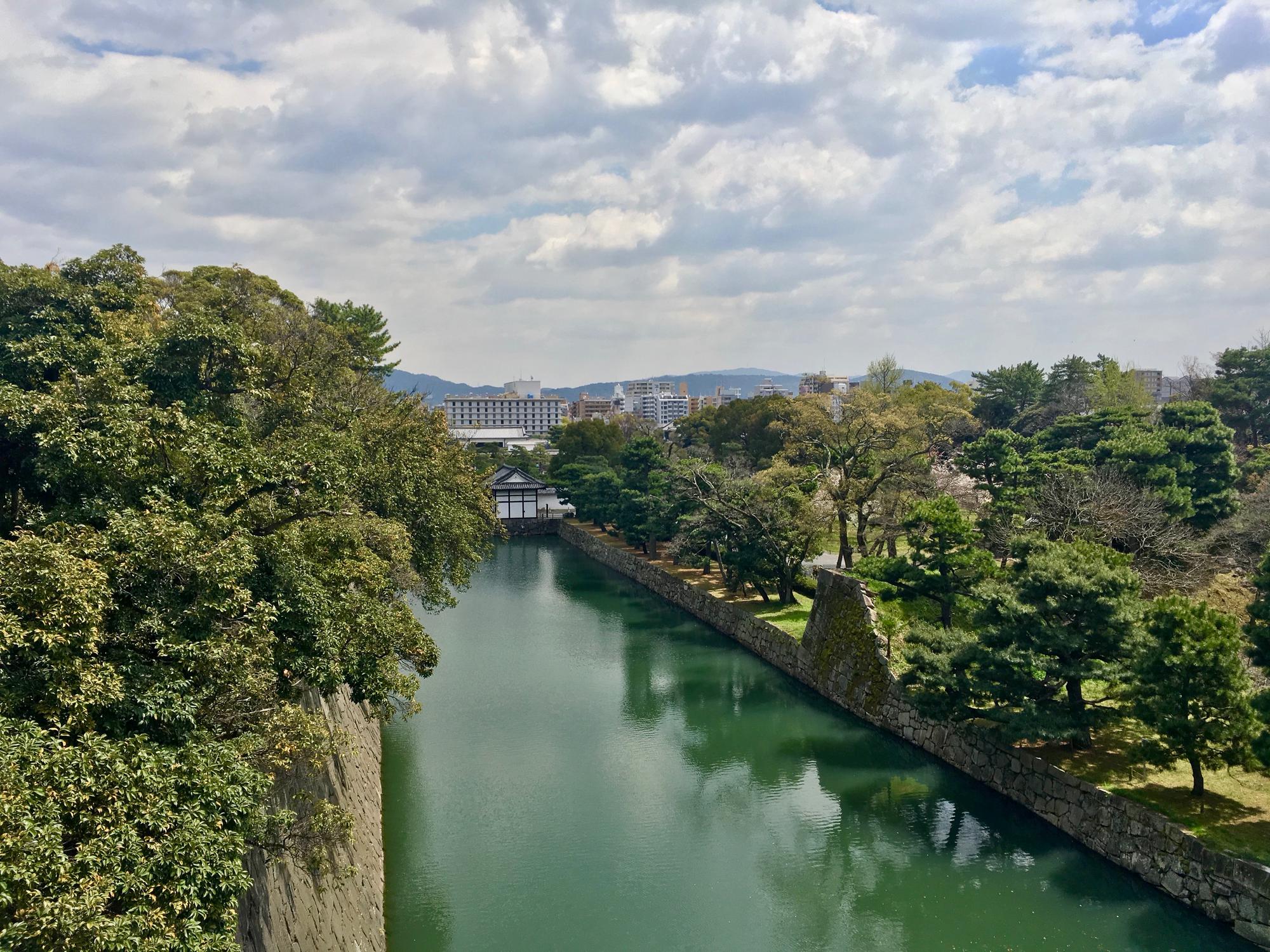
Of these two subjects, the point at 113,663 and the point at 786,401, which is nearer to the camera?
the point at 113,663

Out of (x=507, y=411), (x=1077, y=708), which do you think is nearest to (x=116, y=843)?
(x=1077, y=708)

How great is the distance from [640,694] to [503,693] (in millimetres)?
2911

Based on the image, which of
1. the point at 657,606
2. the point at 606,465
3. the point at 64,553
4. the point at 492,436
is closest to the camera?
the point at 64,553

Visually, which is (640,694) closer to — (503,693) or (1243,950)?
(503,693)

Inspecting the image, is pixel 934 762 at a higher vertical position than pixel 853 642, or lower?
lower

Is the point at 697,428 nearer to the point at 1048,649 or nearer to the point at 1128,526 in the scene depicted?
the point at 1128,526

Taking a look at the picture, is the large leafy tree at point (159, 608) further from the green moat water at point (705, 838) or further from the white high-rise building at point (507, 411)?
the white high-rise building at point (507, 411)

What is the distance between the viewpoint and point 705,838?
11.9m

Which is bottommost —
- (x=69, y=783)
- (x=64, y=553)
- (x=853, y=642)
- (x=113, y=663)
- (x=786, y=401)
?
(x=853, y=642)

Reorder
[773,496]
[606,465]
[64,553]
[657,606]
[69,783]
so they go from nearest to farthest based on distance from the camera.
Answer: [69,783] → [64,553] → [773,496] → [657,606] → [606,465]

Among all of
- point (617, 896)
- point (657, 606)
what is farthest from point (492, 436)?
point (617, 896)

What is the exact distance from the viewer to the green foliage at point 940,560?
50.4 ft

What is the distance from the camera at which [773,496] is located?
Answer: 21.6 metres

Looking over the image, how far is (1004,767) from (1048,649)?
246 cm
